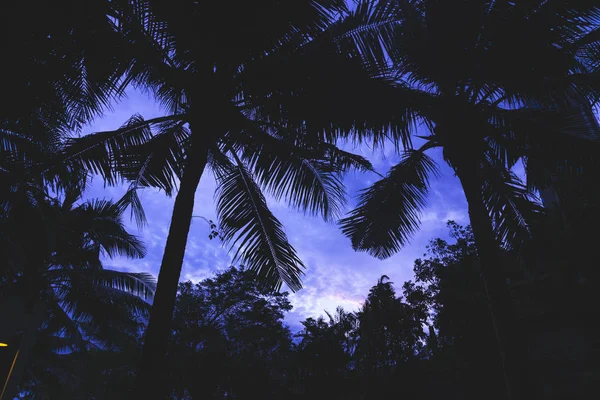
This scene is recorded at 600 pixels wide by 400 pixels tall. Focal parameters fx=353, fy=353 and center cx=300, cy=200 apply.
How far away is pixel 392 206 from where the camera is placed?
6992mm

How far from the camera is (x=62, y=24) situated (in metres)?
2.93

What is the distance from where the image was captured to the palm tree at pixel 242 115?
3.76m

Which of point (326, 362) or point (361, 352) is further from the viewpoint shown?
point (361, 352)

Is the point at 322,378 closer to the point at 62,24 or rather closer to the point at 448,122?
the point at 448,122

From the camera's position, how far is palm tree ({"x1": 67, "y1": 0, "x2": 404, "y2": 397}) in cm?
376

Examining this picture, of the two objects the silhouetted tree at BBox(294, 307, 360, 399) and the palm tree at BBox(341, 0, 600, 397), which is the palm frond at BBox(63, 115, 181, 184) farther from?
the silhouetted tree at BBox(294, 307, 360, 399)

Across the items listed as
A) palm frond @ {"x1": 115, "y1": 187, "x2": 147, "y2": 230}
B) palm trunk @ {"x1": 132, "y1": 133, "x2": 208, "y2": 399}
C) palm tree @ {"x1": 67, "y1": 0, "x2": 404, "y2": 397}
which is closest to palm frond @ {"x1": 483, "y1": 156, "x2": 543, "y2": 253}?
palm tree @ {"x1": 67, "y1": 0, "x2": 404, "y2": 397}

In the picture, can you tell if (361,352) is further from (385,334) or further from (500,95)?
(500,95)

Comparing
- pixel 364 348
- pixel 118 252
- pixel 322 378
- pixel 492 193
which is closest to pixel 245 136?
pixel 492 193

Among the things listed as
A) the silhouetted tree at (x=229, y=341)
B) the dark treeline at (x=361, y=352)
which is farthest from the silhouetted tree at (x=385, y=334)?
the silhouetted tree at (x=229, y=341)

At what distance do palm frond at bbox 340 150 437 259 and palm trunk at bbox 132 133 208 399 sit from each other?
13.2 feet

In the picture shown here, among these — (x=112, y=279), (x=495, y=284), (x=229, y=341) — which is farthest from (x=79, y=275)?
(x=495, y=284)

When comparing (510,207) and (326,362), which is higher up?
(510,207)

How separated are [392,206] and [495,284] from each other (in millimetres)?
2924
